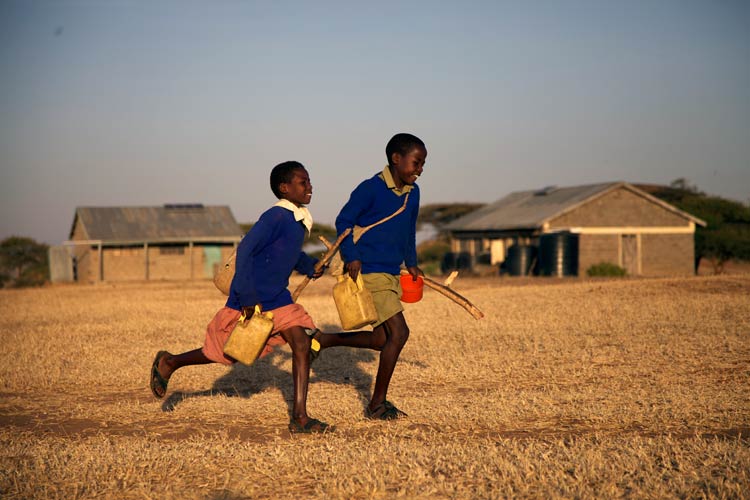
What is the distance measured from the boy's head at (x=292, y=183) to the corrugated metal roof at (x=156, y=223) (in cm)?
3466

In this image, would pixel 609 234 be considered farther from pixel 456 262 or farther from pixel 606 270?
pixel 456 262

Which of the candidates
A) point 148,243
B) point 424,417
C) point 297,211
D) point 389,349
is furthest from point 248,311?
point 148,243

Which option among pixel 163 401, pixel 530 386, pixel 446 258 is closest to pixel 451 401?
pixel 530 386

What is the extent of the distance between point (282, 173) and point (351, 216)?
603 millimetres

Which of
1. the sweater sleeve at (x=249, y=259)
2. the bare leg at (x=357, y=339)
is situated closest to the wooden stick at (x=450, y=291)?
the bare leg at (x=357, y=339)

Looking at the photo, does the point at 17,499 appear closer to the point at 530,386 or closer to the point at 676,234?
the point at 530,386

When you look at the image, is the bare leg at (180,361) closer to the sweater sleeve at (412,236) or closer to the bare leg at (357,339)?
the bare leg at (357,339)

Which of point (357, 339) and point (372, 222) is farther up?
point (372, 222)

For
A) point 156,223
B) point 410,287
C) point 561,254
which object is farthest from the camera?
point 156,223

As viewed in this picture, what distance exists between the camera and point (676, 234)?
3353 cm

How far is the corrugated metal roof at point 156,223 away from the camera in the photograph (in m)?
39.5

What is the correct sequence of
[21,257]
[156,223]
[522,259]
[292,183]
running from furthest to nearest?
[21,257] → [156,223] → [522,259] → [292,183]

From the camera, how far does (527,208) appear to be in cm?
3762

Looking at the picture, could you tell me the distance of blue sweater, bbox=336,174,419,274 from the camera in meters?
6.16
